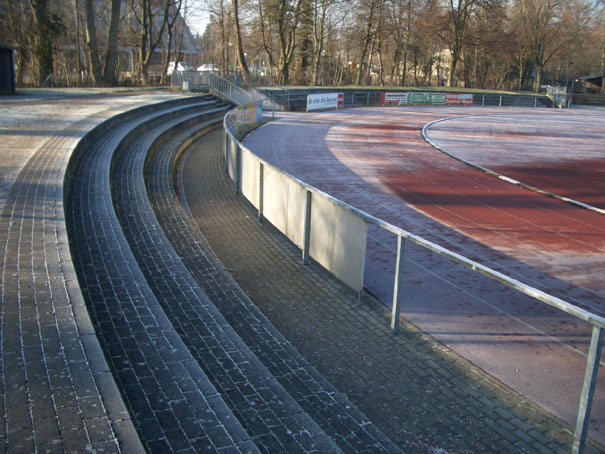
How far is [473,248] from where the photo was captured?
10.8 metres

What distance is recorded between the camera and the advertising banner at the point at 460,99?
6066cm

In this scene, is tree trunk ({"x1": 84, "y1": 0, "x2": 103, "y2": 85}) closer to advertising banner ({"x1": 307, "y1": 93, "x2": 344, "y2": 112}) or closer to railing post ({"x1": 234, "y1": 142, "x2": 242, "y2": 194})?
advertising banner ({"x1": 307, "y1": 93, "x2": 344, "y2": 112})

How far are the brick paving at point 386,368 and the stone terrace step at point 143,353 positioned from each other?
1551 millimetres

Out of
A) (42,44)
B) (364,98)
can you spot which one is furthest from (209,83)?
(364,98)

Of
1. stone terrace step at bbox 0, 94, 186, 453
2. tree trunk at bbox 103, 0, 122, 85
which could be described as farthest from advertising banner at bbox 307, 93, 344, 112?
stone terrace step at bbox 0, 94, 186, 453

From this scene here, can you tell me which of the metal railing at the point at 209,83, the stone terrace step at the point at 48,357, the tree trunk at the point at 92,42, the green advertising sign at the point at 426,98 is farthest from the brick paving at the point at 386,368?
the green advertising sign at the point at 426,98

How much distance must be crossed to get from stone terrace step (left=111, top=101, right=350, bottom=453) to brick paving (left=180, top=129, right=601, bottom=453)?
30.2 inches

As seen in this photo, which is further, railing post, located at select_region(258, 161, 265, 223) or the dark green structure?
the dark green structure

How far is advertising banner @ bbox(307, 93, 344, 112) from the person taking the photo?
142 ft

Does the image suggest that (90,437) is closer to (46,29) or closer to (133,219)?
(133,219)

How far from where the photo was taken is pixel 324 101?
45844mm

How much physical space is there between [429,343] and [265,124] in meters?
26.9

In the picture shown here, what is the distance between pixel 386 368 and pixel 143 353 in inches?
100

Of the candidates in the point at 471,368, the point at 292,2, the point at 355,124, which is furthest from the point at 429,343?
the point at 292,2
